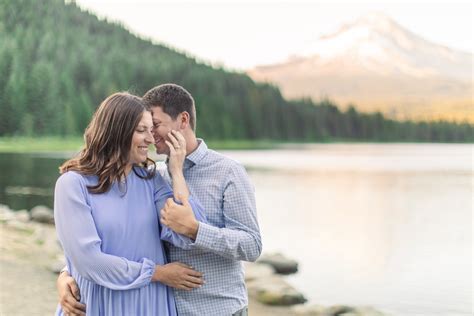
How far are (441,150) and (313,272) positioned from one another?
161 ft

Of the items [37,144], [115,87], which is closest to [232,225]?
[37,144]

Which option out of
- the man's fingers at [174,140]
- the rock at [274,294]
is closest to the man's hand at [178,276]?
the man's fingers at [174,140]

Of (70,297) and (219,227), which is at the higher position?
(219,227)

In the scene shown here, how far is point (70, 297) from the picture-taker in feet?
6.33

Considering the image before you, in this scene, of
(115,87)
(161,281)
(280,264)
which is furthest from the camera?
(115,87)

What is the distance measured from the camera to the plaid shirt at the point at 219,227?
198cm

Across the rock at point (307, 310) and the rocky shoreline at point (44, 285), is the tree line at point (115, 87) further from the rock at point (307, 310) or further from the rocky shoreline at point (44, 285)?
the rock at point (307, 310)

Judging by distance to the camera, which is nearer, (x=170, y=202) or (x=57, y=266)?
(x=170, y=202)

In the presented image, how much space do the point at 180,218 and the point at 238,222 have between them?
182mm

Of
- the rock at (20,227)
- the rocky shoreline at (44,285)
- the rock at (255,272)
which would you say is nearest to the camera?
the rocky shoreline at (44,285)

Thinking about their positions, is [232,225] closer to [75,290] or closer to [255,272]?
[75,290]

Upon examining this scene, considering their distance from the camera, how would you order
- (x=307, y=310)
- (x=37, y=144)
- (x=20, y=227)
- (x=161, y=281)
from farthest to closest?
(x=37, y=144)
(x=20, y=227)
(x=307, y=310)
(x=161, y=281)

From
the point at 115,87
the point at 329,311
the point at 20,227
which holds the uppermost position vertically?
the point at 115,87

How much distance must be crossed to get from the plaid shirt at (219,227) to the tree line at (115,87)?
79.1 ft
